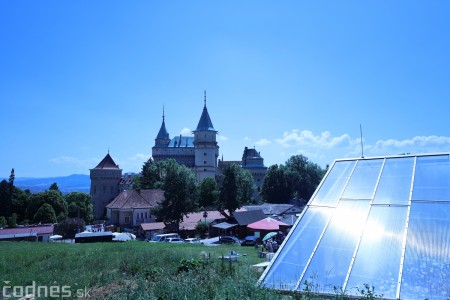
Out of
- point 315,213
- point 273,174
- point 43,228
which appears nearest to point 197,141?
point 273,174

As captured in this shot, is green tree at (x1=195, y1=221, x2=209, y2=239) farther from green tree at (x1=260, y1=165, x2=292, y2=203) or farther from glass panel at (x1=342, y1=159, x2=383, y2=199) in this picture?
green tree at (x1=260, y1=165, x2=292, y2=203)

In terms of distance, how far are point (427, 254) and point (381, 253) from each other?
0.80m

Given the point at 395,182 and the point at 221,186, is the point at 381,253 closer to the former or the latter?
the point at 395,182

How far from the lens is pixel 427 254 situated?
23.2 ft

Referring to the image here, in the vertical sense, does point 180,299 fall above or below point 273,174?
below

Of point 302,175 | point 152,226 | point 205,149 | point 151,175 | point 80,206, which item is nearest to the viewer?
point 152,226

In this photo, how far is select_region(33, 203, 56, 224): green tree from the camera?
2370 inches

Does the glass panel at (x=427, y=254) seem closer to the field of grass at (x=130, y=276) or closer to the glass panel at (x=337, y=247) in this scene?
the glass panel at (x=337, y=247)

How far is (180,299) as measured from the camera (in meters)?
6.72

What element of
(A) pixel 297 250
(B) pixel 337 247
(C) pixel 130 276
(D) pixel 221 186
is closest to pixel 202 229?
(D) pixel 221 186

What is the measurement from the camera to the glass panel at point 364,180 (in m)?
9.48

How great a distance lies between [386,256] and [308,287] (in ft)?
5.41

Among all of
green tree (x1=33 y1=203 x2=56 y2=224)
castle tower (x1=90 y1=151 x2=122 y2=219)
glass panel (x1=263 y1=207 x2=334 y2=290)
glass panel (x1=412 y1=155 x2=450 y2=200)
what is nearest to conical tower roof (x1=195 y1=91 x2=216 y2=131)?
castle tower (x1=90 y1=151 x2=122 y2=219)

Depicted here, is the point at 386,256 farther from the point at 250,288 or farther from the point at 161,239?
the point at 161,239
